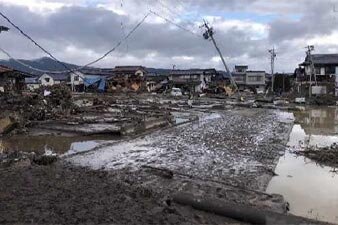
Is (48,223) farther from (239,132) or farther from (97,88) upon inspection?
(97,88)

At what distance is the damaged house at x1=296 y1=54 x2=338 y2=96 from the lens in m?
59.9

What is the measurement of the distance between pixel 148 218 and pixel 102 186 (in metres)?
2.21

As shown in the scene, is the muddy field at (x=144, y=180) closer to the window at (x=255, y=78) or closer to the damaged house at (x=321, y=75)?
the damaged house at (x=321, y=75)

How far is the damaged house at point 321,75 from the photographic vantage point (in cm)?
5989

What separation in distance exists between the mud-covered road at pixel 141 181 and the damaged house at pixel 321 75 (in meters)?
44.3

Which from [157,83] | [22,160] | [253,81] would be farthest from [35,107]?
[253,81]

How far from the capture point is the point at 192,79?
8375cm

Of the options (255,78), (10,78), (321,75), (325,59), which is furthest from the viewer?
(255,78)

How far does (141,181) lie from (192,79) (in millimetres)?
73879

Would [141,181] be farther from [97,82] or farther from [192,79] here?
[192,79]

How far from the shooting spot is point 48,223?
6.24 meters

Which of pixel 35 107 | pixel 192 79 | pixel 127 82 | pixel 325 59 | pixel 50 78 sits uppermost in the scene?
pixel 325 59

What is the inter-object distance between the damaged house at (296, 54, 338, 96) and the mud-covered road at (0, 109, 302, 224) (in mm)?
44271

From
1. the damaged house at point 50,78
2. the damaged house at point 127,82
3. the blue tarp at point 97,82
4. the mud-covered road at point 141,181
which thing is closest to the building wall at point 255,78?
the damaged house at point 127,82
